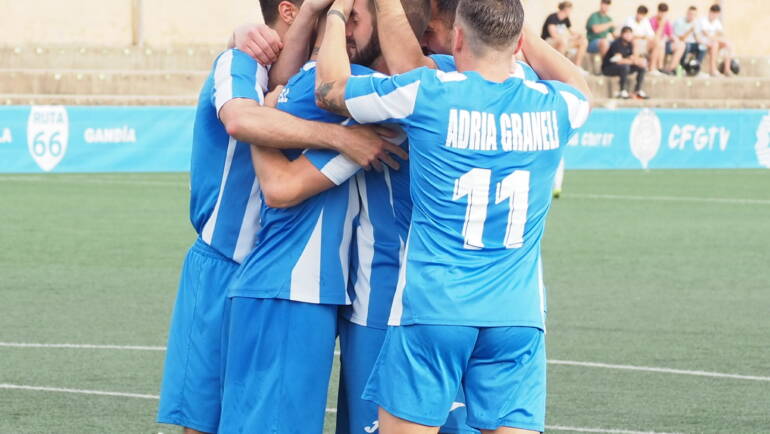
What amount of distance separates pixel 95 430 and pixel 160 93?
21063mm

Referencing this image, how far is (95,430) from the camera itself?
21.6ft

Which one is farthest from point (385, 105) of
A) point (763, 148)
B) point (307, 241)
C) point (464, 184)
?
point (763, 148)

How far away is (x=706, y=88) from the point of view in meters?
31.6

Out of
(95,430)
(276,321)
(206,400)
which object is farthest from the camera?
(95,430)

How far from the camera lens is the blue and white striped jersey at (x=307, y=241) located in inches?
167

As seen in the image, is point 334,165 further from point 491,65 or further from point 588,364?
point 588,364

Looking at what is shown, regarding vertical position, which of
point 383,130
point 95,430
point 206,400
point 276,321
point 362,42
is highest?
point 362,42

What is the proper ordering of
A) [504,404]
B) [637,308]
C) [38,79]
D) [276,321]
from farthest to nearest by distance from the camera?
1. [38,79]
2. [637,308]
3. [276,321]
4. [504,404]

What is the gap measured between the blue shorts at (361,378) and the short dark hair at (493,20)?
3.03 feet

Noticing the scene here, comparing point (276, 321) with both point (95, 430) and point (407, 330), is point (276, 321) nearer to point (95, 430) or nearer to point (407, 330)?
point (407, 330)

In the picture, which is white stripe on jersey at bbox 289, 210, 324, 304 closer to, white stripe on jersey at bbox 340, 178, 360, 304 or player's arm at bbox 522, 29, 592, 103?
white stripe on jersey at bbox 340, 178, 360, 304

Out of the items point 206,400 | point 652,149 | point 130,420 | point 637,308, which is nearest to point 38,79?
point 652,149

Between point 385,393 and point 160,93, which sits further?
point 160,93

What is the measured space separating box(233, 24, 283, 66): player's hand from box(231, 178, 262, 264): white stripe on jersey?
1.26 feet
